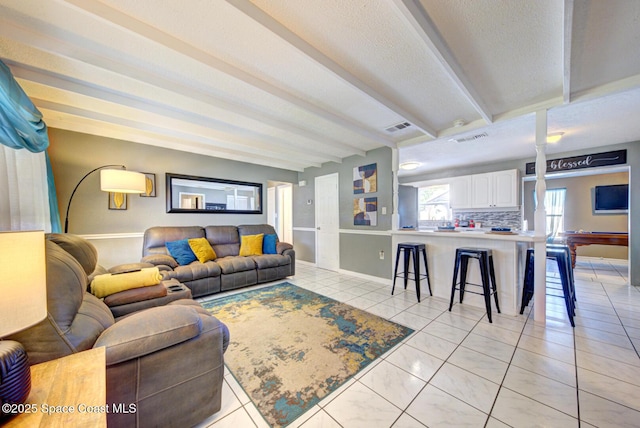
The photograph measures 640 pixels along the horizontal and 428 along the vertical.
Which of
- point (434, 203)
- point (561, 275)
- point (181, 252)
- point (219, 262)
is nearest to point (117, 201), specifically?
point (181, 252)

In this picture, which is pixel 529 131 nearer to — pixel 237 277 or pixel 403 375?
pixel 403 375

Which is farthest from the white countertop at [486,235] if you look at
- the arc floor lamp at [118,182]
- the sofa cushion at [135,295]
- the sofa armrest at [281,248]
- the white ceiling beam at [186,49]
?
the arc floor lamp at [118,182]

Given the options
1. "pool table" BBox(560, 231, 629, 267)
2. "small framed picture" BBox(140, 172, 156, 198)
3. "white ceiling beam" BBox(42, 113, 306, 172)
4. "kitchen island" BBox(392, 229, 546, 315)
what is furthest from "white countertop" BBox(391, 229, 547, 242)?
"small framed picture" BBox(140, 172, 156, 198)

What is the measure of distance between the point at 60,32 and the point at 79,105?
1.29 metres

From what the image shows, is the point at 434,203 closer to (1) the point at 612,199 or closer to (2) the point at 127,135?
(1) the point at 612,199

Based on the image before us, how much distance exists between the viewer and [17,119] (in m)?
1.60

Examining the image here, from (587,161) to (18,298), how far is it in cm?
657

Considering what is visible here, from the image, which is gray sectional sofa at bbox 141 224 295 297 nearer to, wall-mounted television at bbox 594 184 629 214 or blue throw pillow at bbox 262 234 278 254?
blue throw pillow at bbox 262 234 278 254

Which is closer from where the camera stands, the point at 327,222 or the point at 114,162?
the point at 114,162

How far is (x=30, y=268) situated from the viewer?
2.18 ft

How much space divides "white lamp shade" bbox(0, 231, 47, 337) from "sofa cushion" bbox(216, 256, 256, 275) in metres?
2.86

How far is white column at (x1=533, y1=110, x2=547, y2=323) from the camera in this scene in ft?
7.89

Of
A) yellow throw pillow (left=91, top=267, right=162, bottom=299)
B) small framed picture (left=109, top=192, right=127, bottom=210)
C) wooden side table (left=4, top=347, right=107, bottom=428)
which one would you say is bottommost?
wooden side table (left=4, top=347, right=107, bottom=428)

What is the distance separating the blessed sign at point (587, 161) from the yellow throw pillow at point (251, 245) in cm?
562
